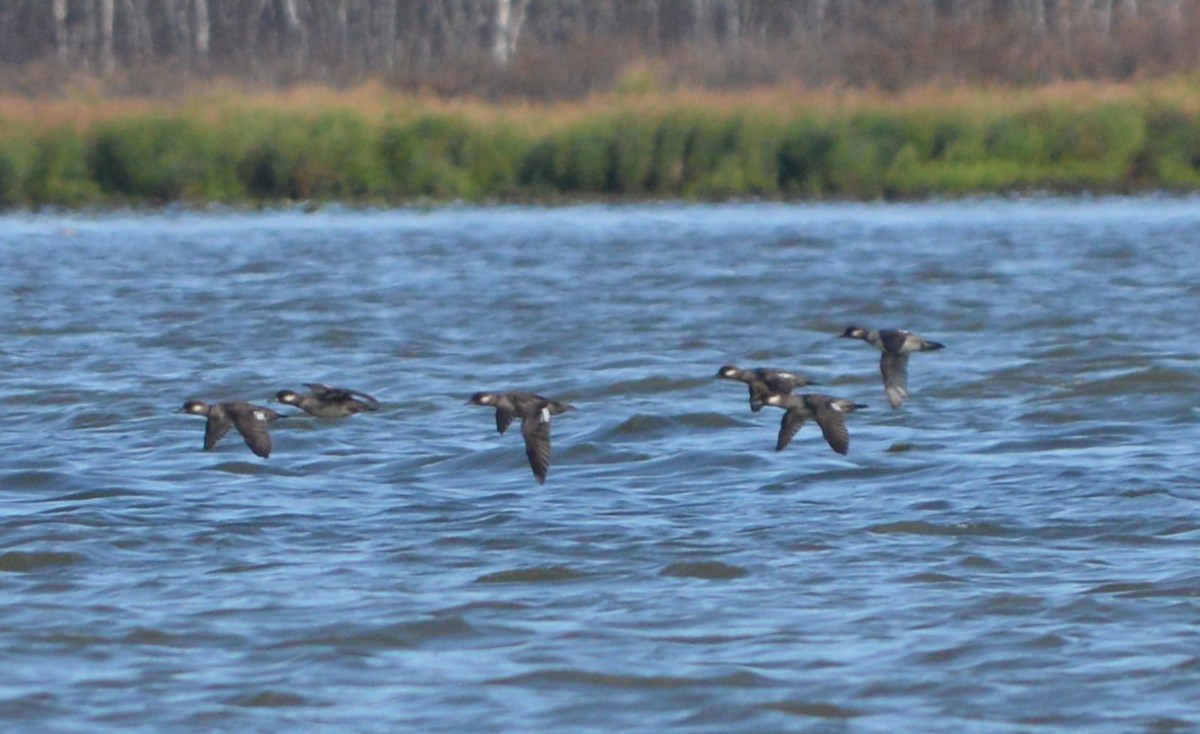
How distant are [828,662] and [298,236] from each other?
18.5 metres

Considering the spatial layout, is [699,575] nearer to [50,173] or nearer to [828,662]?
[828,662]

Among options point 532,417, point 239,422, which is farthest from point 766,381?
point 239,422

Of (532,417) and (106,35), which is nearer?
(532,417)

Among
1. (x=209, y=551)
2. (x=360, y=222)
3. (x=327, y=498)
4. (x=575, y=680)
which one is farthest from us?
(x=360, y=222)

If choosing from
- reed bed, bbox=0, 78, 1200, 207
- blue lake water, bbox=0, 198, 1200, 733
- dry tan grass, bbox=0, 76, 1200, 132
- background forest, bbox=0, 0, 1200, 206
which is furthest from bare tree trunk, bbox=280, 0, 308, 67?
blue lake water, bbox=0, 198, 1200, 733

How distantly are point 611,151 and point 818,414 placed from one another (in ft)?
58.2

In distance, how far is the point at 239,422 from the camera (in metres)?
10.2

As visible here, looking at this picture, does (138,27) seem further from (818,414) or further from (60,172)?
(818,414)

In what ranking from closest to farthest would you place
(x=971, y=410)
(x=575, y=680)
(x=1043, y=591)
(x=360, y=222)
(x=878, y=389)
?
1. (x=575, y=680)
2. (x=1043, y=591)
3. (x=971, y=410)
4. (x=878, y=389)
5. (x=360, y=222)

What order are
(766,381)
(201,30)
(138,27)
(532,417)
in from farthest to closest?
1. (138,27)
2. (201,30)
3. (766,381)
4. (532,417)

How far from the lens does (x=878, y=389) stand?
1455 cm

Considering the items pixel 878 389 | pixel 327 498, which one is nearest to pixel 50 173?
pixel 878 389

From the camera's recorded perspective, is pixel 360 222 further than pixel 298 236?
Yes

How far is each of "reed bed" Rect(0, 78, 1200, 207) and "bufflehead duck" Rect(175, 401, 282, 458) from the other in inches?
693
